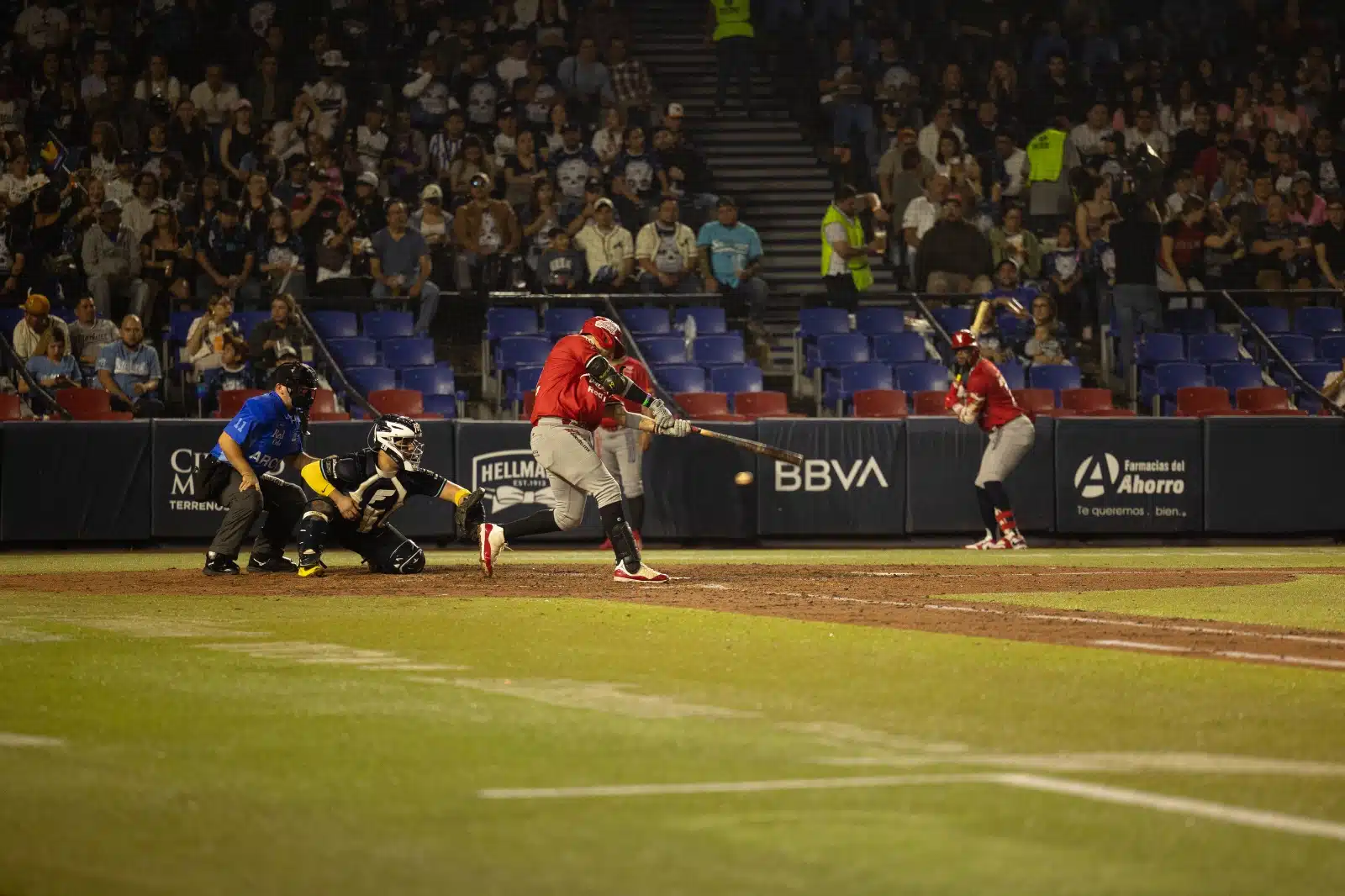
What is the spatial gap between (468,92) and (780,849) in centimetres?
2325

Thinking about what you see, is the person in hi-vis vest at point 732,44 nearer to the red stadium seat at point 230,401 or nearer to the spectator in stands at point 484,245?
the spectator in stands at point 484,245

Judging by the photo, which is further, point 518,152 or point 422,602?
point 518,152

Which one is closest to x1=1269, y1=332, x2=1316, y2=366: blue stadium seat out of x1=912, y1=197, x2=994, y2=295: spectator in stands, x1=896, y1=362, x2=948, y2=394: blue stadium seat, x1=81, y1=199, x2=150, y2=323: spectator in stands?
x1=912, y1=197, x2=994, y2=295: spectator in stands

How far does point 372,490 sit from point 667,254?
33.2 ft

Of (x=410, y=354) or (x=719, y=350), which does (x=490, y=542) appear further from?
(x=719, y=350)

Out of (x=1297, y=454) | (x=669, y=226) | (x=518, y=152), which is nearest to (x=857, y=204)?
(x=669, y=226)

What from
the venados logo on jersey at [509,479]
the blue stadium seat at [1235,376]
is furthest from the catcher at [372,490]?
the blue stadium seat at [1235,376]

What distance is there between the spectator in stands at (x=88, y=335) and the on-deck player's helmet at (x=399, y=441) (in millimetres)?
7494

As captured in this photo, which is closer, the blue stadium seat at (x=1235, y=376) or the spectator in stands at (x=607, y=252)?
the spectator in stands at (x=607, y=252)

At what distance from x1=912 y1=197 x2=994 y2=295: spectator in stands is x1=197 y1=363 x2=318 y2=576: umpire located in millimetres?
11861

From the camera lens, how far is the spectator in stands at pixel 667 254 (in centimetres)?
2544

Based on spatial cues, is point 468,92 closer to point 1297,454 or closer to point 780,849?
point 1297,454

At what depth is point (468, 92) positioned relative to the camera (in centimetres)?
2753

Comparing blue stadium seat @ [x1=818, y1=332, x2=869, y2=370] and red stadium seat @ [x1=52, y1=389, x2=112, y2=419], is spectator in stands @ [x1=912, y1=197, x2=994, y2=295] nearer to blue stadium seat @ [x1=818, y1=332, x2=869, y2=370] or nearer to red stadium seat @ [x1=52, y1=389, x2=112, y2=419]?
blue stadium seat @ [x1=818, y1=332, x2=869, y2=370]
